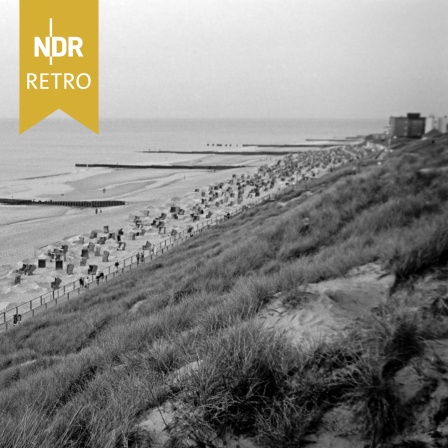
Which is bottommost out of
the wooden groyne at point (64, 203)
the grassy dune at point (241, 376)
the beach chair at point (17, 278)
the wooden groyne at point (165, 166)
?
the beach chair at point (17, 278)

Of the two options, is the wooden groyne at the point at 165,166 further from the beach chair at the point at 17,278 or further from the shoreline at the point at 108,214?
the beach chair at the point at 17,278

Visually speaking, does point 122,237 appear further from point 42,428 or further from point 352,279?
point 42,428

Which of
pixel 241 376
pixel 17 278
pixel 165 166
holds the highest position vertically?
pixel 241 376

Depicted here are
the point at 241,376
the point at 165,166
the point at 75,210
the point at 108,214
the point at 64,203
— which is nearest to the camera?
the point at 241,376

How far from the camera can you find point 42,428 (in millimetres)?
3010


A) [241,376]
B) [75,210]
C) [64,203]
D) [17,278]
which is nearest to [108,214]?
[75,210]

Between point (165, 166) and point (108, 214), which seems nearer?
point (108, 214)

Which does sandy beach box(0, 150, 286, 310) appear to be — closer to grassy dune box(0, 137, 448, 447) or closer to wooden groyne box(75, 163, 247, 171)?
wooden groyne box(75, 163, 247, 171)

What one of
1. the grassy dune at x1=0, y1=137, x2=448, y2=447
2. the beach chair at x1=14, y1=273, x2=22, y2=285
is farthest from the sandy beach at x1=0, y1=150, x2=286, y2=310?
the grassy dune at x1=0, y1=137, x2=448, y2=447

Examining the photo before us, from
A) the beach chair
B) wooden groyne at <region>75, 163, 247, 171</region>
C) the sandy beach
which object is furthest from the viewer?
wooden groyne at <region>75, 163, 247, 171</region>

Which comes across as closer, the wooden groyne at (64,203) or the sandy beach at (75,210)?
the sandy beach at (75,210)

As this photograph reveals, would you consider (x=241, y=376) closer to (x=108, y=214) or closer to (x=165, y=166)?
(x=108, y=214)

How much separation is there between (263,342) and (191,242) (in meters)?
18.2

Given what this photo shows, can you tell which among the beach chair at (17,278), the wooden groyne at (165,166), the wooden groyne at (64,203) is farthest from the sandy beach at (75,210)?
the wooden groyne at (165,166)
